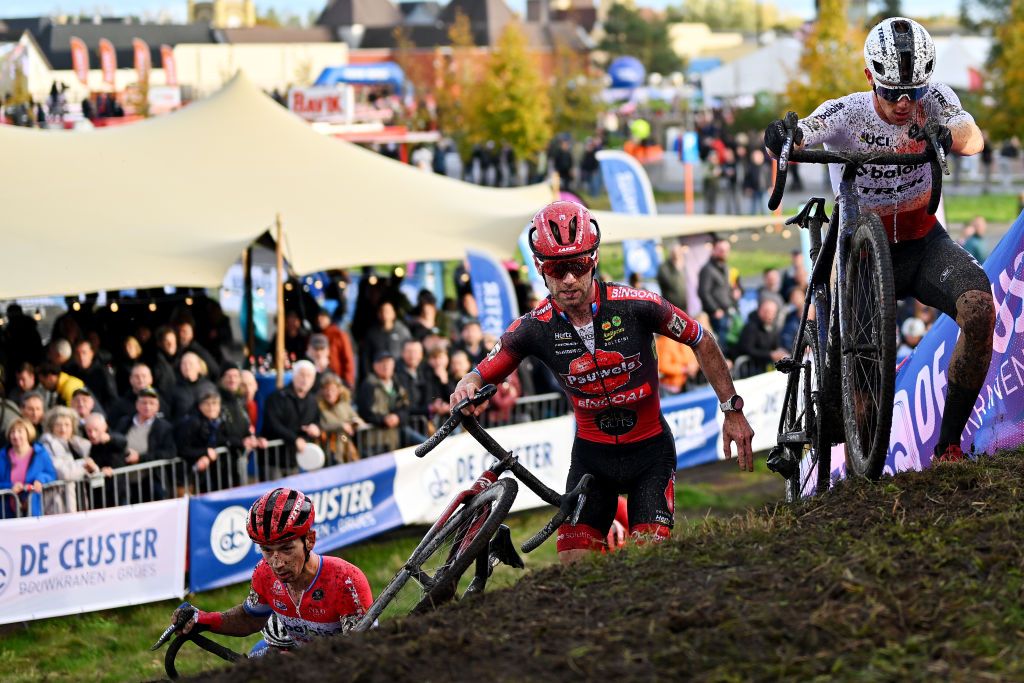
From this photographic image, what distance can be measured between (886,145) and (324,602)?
3.61 meters

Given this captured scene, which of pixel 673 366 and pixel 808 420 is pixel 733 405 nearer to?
pixel 808 420

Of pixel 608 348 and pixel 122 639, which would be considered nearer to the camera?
pixel 608 348

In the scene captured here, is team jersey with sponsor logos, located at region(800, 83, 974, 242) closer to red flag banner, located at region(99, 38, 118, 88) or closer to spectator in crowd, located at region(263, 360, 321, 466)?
spectator in crowd, located at region(263, 360, 321, 466)

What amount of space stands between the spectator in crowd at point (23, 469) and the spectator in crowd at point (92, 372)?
210 cm

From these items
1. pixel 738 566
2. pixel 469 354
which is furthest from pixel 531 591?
pixel 469 354

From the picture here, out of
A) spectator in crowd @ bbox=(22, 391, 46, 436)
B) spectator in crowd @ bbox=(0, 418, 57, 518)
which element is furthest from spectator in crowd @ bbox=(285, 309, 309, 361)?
spectator in crowd @ bbox=(0, 418, 57, 518)

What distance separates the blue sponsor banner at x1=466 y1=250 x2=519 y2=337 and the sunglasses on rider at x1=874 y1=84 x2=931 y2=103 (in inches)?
409

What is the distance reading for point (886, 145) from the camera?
23.5 feet

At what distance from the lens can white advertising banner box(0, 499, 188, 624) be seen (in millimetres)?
11688

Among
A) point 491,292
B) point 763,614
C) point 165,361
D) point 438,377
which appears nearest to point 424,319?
point 491,292

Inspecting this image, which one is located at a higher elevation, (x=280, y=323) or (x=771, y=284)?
(x=280, y=323)

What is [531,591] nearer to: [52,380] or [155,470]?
[155,470]

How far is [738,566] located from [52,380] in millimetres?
10032

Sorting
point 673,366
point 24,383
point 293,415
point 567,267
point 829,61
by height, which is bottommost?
point 673,366
